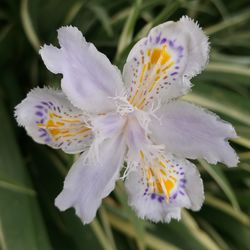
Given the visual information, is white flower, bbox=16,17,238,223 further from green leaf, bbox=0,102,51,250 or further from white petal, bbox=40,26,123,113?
green leaf, bbox=0,102,51,250

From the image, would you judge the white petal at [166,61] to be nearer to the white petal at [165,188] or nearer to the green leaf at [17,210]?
the white petal at [165,188]

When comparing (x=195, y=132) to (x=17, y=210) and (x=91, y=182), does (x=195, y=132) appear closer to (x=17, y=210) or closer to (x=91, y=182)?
(x=91, y=182)

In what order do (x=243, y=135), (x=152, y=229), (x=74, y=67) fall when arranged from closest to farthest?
(x=74, y=67) < (x=243, y=135) < (x=152, y=229)

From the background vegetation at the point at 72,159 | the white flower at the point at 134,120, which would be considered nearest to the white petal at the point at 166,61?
the white flower at the point at 134,120

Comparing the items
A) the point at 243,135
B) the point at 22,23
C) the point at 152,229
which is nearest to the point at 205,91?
the point at 243,135

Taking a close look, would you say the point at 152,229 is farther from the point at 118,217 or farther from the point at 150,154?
the point at 150,154

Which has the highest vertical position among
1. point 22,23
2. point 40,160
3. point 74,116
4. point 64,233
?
point 22,23
